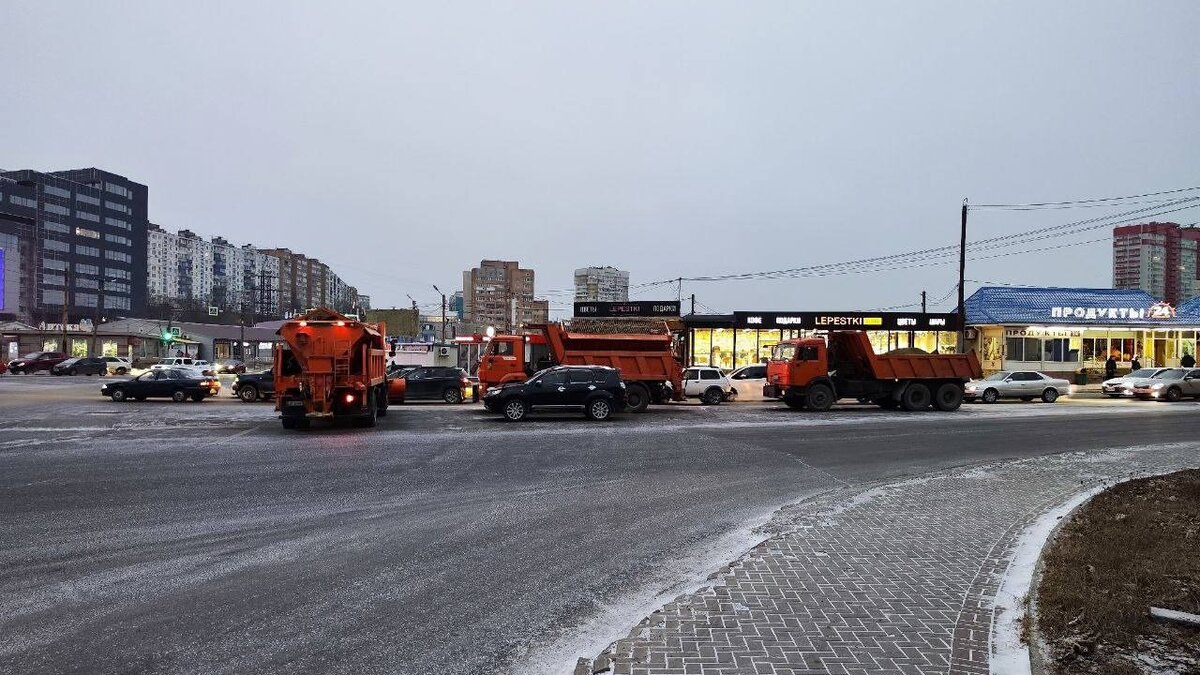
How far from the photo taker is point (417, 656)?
466cm

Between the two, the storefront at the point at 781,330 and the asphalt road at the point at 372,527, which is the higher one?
the storefront at the point at 781,330

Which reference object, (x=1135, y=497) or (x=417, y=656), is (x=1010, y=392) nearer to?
(x=1135, y=497)

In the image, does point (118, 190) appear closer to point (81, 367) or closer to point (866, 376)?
point (81, 367)

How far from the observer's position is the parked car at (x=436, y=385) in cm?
2800

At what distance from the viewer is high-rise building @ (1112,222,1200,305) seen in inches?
2313

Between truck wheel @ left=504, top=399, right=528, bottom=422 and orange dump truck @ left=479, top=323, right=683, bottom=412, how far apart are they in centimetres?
391

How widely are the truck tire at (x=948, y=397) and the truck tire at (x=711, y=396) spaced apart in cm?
822

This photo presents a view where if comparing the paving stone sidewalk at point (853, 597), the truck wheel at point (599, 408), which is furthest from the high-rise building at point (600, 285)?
the paving stone sidewalk at point (853, 597)

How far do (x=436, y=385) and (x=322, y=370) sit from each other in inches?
363

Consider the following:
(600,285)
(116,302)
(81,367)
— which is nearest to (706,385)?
(81,367)

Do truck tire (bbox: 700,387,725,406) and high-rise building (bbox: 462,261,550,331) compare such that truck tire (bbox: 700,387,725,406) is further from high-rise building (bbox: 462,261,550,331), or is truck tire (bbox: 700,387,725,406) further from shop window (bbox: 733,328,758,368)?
high-rise building (bbox: 462,261,550,331)

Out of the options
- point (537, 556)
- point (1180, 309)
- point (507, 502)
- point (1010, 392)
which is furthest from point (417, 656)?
point (1180, 309)

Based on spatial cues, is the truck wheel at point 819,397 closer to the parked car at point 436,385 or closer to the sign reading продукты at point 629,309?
the parked car at point 436,385

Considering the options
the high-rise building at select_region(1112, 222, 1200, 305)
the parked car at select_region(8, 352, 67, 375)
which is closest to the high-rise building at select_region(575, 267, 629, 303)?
the high-rise building at select_region(1112, 222, 1200, 305)
